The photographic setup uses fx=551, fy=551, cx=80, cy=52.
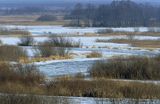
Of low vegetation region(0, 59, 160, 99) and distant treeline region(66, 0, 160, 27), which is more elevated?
low vegetation region(0, 59, 160, 99)

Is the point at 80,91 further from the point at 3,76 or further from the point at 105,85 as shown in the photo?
the point at 3,76

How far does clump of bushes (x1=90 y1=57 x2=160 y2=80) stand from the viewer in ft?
72.6

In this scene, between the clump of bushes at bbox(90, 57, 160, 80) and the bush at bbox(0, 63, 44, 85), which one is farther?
the clump of bushes at bbox(90, 57, 160, 80)

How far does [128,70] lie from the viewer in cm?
2256

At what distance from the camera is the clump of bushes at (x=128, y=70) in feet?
72.6

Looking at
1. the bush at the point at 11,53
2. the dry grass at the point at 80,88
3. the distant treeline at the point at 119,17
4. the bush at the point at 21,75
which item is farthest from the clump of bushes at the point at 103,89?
the distant treeline at the point at 119,17

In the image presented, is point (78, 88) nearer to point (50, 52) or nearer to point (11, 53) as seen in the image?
point (11, 53)

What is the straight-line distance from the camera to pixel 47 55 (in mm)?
32156

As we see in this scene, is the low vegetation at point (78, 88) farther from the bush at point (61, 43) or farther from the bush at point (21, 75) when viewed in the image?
the bush at point (61, 43)

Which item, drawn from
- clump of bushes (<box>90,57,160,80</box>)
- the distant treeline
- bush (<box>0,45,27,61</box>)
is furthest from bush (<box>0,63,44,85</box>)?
the distant treeline

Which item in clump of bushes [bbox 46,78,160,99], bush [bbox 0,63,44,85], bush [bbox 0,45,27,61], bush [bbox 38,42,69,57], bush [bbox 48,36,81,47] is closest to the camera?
clump of bushes [bbox 46,78,160,99]

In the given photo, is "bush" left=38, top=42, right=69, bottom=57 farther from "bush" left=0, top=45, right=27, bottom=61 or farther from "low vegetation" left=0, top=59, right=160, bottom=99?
"low vegetation" left=0, top=59, right=160, bottom=99

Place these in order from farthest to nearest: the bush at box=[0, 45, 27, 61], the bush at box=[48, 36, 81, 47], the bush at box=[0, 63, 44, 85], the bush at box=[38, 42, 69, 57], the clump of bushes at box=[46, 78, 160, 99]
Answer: the bush at box=[48, 36, 81, 47] → the bush at box=[38, 42, 69, 57] → the bush at box=[0, 45, 27, 61] → the bush at box=[0, 63, 44, 85] → the clump of bushes at box=[46, 78, 160, 99]

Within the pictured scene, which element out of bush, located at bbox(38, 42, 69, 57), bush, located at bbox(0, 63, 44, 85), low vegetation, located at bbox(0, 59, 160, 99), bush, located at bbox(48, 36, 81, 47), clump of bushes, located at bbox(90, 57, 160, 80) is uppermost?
low vegetation, located at bbox(0, 59, 160, 99)
